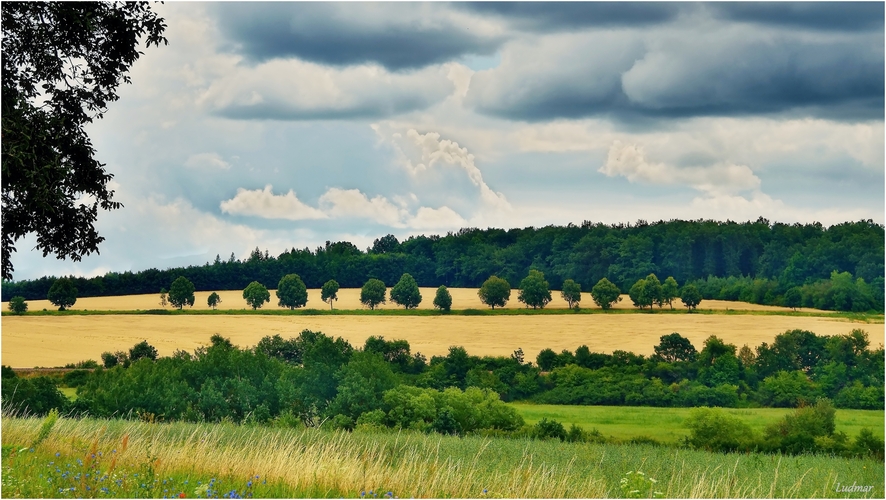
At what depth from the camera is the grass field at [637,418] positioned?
140 feet

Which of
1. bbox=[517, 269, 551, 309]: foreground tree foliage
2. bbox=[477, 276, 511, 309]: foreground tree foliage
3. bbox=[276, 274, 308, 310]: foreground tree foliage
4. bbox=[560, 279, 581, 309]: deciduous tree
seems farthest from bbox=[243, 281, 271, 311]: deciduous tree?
bbox=[560, 279, 581, 309]: deciduous tree

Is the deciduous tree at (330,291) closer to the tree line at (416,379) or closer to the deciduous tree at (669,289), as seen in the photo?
the tree line at (416,379)

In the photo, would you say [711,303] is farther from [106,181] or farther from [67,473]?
[67,473]

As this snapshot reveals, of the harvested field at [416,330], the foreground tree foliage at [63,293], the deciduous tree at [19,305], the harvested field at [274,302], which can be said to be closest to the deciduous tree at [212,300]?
the harvested field at [274,302]

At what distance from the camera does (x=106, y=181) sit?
2062cm

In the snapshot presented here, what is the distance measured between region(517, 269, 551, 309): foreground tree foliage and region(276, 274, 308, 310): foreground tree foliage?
10.2 metres

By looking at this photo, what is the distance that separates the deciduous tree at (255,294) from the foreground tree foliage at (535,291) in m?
12.0

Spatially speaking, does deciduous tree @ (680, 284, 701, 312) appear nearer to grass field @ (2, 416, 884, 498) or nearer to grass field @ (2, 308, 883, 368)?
grass field @ (2, 308, 883, 368)

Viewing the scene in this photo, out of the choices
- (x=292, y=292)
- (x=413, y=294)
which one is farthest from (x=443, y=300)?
(x=292, y=292)

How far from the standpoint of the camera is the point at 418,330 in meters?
40.9

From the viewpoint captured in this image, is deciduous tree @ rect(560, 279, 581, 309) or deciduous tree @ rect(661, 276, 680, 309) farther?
deciduous tree @ rect(661, 276, 680, 309)

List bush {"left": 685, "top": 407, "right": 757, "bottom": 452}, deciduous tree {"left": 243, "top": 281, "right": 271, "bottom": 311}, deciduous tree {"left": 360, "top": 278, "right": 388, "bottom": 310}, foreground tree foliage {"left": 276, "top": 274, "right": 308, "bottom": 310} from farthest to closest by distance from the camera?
bush {"left": 685, "top": 407, "right": 757, "bottom": 452}
foreground tree foliage {"left": 276, "top": 274, "right": 308, "bottom": 310}
deciduous tree {"left": 360, "top": 278, "right": 388, "bottom": 310}
deciduous tree {"left": 243, "top": 281, "right": 271, "bottom": 311}

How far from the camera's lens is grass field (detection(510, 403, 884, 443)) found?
42.5m

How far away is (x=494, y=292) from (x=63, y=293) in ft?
63.8
